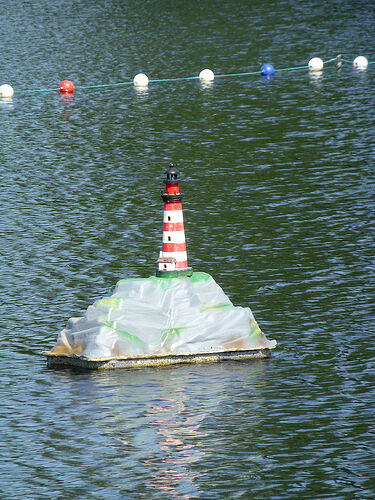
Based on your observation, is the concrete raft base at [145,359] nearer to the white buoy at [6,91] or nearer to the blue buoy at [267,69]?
the white buoy at [6,91]

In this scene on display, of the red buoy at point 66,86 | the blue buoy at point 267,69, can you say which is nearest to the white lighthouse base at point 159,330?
the red buoy at point 66,86

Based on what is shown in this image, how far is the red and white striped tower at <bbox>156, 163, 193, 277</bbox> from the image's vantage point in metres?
15.9

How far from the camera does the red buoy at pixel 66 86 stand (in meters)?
41.8

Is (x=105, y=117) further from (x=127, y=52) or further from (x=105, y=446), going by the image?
(x=105, y=446)

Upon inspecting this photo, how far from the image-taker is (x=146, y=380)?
575 inches

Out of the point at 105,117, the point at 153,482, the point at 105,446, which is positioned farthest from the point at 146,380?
the point at 105,117

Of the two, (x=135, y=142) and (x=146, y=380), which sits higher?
(x=135, y=142)

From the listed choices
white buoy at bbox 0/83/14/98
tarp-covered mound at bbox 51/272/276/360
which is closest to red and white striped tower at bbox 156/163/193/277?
tarp-covered mound at bbox 51/272/276/360

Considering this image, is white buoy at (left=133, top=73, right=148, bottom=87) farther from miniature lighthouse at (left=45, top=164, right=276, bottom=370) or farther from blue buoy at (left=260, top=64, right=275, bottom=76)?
miniature lighthouse at (left=45, top=164, right=276, bottom=370)

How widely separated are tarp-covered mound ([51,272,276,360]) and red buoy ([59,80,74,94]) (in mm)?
26707

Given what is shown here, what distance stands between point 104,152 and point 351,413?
62.6ft

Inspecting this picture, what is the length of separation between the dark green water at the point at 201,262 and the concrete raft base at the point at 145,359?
19cm

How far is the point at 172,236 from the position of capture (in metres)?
16.0

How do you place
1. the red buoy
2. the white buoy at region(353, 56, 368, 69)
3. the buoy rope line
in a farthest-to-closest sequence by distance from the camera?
the white buoy at region(353, 56, 368, 69)
the buoy rope line
the red buoy
